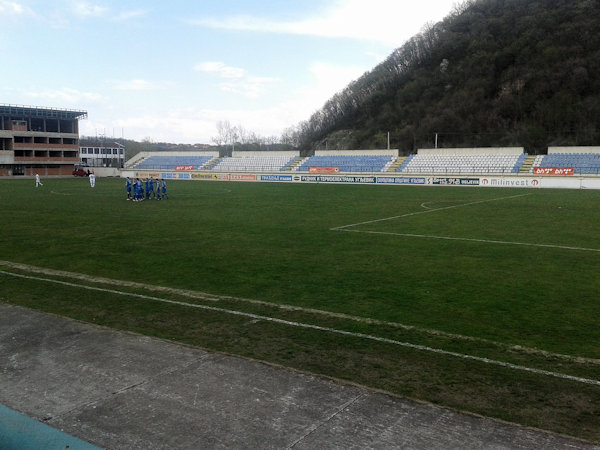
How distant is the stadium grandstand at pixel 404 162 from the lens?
51406mm

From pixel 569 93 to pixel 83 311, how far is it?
8969 cm

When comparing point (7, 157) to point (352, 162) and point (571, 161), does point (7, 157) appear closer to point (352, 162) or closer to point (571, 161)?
point (352, 162)

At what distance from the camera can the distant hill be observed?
265 feet

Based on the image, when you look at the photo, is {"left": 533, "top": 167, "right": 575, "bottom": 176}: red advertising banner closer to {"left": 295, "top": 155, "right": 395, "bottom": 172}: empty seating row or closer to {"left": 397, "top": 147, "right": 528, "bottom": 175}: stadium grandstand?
{"left": 397, "top": 147, "right": 528, "bottom": 175}: stadium grandstand

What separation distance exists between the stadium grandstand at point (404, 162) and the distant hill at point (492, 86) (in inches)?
933

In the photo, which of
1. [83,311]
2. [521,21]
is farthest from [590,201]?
[521,21]

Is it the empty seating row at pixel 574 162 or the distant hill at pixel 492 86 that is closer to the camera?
the empty seating row at pixel 574 162

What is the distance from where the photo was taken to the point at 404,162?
204 feet

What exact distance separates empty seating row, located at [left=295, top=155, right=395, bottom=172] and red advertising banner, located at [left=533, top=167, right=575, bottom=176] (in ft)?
57.9

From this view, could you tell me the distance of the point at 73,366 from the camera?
640 cm

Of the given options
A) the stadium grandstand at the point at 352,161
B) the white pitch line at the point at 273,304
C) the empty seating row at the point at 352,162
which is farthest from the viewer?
the stadium grandstand at the point at 352,161

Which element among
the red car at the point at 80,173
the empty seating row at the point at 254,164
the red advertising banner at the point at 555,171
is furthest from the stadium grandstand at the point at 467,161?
the red car at the point at 80,173

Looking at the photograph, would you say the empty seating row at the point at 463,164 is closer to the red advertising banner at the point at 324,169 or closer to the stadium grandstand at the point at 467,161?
the stadium grandstand at the point at 467,161

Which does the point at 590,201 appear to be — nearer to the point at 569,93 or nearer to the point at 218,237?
the point at 218,237
